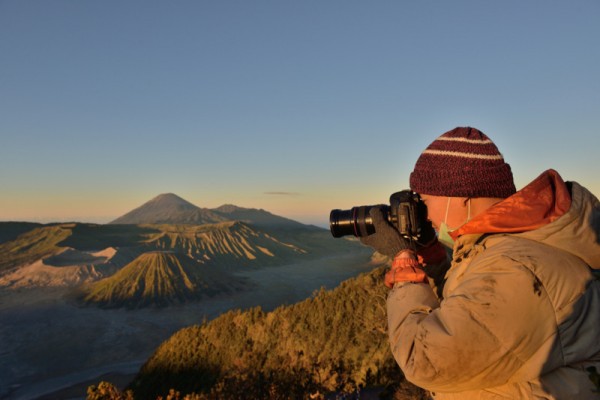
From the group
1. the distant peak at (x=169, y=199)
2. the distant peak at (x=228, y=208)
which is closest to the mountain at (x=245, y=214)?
the distant peak at (x=228, y=208)

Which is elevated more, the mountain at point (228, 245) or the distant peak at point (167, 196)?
the distant peak at point (167, 196)

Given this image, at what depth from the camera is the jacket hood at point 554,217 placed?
5.14 feet

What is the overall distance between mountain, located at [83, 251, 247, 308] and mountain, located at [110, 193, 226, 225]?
6685 centimetres

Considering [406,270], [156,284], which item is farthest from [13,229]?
[406,270]

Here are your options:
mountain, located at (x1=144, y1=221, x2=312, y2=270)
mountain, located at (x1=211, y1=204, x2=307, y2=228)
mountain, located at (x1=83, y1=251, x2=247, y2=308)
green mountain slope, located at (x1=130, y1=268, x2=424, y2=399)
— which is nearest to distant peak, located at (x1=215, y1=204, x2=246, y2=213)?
mountain, located at (x1=211, y1=204, x2=307, y2=228)

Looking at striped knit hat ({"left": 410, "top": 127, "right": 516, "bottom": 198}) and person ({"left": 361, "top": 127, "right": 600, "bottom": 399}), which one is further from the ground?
striped knit hat ({"left": 410, "top": 127, "right": 516, "bottom": 198})

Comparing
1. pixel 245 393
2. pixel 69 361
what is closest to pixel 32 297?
pixel 69 361

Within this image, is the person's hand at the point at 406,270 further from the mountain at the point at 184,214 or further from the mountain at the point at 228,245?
the mountain at the point at 184,214

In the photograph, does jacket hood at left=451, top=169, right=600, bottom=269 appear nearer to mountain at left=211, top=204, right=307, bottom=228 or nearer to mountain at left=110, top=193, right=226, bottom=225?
mountain at left=110, top=193, right=226, bottom=225

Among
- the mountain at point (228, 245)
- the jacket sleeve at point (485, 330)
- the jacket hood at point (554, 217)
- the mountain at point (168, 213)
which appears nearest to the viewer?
the jacket sleeve at point (485, 330)

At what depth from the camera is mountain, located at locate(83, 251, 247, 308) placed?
36656 millimetres

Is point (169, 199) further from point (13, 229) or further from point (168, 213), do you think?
point (13, 229)

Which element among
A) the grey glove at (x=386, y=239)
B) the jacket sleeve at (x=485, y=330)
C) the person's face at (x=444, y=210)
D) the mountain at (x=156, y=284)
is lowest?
the mountain at (x=156, y=284)

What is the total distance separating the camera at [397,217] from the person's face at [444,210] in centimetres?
21
